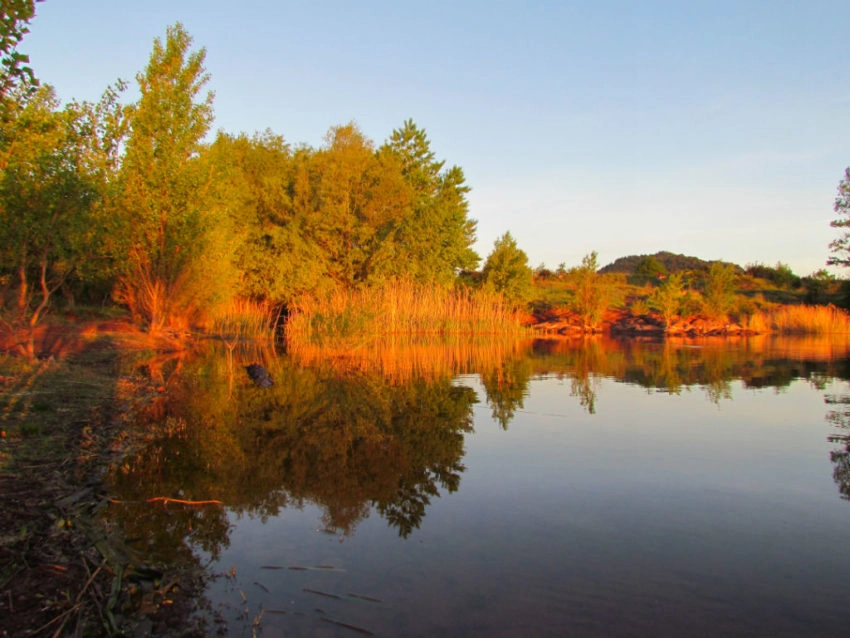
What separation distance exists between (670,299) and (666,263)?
36.9m

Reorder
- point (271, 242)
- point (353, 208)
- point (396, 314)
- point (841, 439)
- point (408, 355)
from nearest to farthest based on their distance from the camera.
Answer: point (841, 439) → point (408, 355) → point (396, 314) → point (271, 242) → point (353, 208)

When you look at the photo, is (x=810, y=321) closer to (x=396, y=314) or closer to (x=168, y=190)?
(x=396, y=314)

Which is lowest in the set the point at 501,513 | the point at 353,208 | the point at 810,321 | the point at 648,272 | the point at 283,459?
the point at 501,513

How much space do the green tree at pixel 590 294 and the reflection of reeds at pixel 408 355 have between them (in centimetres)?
1118

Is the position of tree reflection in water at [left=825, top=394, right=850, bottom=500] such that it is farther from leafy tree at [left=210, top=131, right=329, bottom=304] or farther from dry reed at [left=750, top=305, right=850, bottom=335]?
dry reed at [left=750, top=305, right=850, bottom=335]

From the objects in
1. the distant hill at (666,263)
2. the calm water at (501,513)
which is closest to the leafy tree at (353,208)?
the calm water at (501,513)

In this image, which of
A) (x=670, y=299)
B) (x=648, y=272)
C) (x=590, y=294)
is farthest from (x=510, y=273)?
(x=648, y=272)

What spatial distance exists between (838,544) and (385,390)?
7.04 metres

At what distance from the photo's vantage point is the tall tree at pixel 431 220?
29453mm

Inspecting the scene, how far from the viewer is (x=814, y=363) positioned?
51.3 ft

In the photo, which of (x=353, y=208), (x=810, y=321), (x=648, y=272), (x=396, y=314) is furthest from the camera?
(x=648, y=272)

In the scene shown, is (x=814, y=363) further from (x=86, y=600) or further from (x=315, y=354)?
(x=86, y=600)

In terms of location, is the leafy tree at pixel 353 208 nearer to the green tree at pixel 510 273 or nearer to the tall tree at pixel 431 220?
the tall tree at pixel 431 220

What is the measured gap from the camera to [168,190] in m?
16.3
